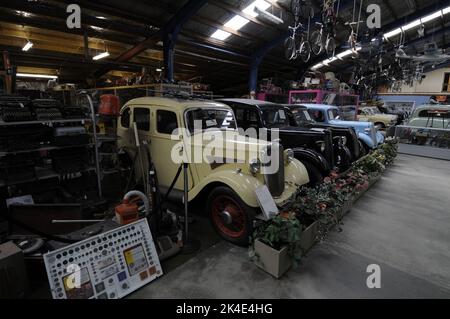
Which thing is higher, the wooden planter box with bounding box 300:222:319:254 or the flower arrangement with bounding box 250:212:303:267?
the flower arrangement with bounding box 250:212:303:267

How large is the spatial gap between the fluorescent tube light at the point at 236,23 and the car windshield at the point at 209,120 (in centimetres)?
611

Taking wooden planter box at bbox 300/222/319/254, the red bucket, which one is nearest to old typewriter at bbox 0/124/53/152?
the red bucket

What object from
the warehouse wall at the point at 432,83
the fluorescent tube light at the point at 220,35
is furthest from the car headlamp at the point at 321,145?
A: the warehouse wall at the point at 432,83

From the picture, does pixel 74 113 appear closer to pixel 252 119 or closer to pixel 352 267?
pixel 252 119

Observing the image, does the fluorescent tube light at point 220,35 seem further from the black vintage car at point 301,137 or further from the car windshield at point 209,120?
the car windshield at point 209,120

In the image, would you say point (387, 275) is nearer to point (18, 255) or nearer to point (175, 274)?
point (175, 274)

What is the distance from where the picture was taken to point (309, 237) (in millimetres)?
2730

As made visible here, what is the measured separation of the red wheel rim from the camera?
111 inches

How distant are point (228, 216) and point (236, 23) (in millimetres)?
→ 8334

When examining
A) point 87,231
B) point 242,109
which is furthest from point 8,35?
point 87,231

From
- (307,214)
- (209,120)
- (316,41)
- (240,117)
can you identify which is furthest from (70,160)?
(316,41)

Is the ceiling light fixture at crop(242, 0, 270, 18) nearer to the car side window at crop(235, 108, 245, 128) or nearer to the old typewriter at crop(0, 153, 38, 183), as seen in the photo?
the car side window at crop(235, 108, 245, 128)

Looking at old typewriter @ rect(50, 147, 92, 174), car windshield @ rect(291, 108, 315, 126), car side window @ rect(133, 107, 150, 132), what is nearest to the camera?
old typewriter @ rect(50, 147, 92, 174)

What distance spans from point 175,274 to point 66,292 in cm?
87
